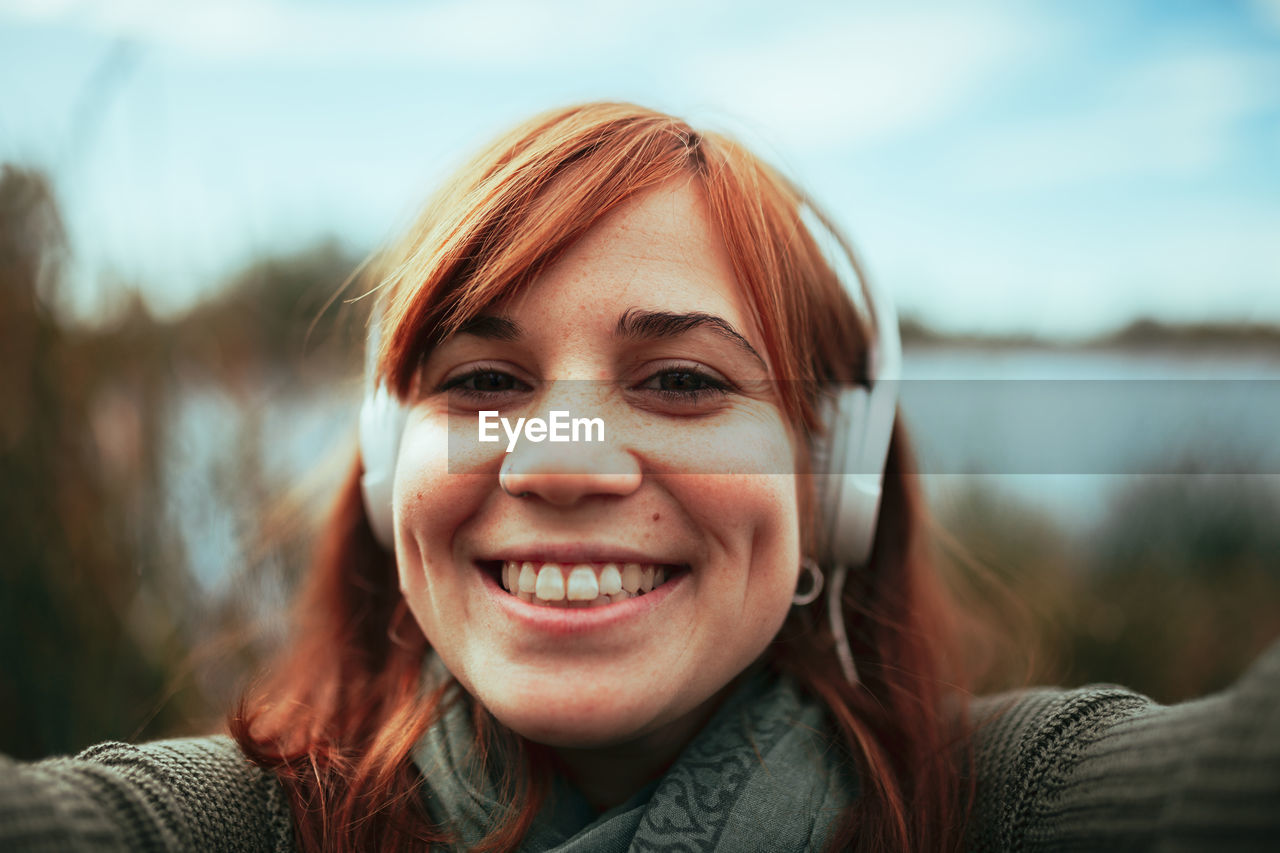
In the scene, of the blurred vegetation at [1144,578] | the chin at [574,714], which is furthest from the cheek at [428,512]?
the blurred vegetation at [1144,578]

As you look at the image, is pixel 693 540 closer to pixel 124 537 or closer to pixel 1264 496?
pixel 124 537

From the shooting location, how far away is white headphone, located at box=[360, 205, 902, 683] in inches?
63.1

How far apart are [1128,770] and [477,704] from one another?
1.11 metres

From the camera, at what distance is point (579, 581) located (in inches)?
51.7

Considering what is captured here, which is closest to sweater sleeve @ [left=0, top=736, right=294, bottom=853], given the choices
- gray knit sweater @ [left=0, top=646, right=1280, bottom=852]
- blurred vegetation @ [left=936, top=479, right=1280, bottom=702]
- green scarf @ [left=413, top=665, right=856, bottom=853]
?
gray knit sweater @ [left=0, top=646, right=1280, bottom=852]

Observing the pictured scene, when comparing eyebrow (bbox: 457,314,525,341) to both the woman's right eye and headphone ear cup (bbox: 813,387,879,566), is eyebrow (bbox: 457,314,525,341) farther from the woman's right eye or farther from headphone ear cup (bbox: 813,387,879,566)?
headphone ear cup (bbox: 813,387,879,566)

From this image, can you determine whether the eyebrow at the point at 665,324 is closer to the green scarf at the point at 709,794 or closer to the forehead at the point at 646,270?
the forehead at the point at 646,270

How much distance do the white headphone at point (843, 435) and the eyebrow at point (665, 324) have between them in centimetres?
37

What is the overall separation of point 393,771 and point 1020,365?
2.90m

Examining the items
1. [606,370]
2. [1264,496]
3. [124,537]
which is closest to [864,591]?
[606,370]

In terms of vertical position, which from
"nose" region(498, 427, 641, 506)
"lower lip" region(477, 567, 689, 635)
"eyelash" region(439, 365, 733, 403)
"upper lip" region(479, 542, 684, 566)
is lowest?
"lower lip" region(477, 567, 689, 635)

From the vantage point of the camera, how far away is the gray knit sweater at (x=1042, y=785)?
37.4 inches

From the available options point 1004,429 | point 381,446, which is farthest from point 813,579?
point 1004,429

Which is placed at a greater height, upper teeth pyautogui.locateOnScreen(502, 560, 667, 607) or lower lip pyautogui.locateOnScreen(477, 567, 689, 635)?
upper teeth pyautogui.locateOnScreen(502, 560, 667, 607)
